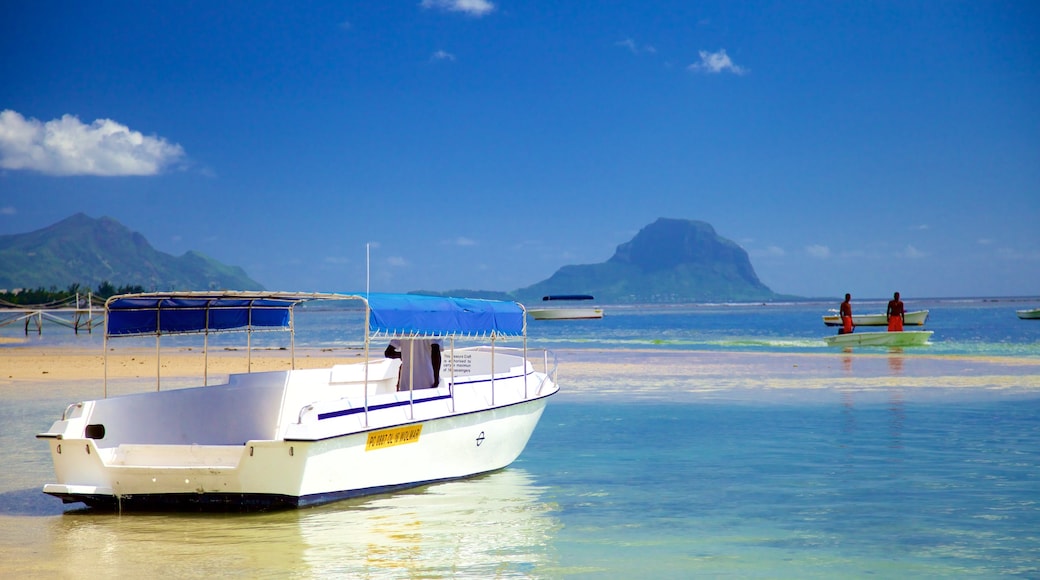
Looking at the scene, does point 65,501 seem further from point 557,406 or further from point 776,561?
point 557,406

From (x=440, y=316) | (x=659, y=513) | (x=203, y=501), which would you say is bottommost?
(x=659, y=513)

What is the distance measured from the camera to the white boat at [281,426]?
9.79 metres

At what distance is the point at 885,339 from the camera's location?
38.5 metres

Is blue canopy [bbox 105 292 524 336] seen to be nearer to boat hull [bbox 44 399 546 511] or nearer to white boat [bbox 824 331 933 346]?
boat hull [bbox 44 399 546 511]

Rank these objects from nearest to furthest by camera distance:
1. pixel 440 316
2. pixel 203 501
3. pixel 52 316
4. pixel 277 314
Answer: pixel 203 501
pixel 440 316
pixel 277 314
pixel 52 316

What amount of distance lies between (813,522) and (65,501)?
7410mm

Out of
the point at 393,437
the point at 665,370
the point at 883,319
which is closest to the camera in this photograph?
the point at 393,437

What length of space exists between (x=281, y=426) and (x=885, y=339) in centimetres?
3281

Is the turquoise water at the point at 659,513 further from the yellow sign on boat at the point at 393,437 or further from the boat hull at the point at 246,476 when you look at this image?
the yellow sign on boat at the point at 393,437

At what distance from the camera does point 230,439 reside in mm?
10969

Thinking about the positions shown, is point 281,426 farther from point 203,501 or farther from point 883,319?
point 883,319

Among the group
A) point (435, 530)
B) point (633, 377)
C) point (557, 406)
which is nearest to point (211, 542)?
point (435, 530)

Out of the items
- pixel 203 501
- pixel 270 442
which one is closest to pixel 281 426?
pixel 270 442

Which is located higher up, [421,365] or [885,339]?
[421,365]
